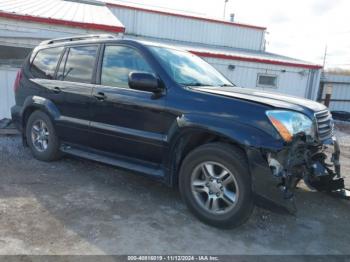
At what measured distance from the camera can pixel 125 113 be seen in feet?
14.0

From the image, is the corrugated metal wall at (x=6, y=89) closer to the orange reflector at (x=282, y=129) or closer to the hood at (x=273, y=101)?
the hood at (x=273, y=101)

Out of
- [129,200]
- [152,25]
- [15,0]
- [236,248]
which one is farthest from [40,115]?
[152,25]

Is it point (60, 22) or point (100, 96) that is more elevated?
point (60, 22)

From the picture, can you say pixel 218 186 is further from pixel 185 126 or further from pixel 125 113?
pixel 125 113

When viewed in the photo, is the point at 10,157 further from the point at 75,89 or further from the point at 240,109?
the point at 240,109

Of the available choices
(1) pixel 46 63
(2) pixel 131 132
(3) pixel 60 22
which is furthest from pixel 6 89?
(2) pixel 131 132

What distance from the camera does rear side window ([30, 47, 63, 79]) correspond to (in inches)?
210

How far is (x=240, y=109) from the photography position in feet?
11.3

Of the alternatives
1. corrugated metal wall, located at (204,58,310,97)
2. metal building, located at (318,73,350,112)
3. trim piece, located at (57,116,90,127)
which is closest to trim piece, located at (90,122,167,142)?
trim piece, located at (57,116,90,127)

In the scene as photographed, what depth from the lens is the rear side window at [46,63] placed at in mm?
5328

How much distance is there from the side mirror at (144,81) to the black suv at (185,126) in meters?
0.01

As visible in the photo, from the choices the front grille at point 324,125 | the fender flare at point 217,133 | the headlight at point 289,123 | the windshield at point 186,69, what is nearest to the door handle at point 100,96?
the windshield at point 186,69

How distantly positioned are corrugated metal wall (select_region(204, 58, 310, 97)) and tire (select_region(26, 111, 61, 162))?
8350 mm

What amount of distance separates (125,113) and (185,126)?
35.9 inches
